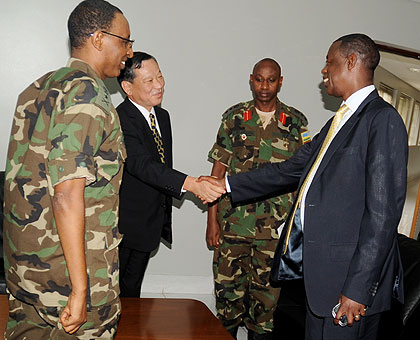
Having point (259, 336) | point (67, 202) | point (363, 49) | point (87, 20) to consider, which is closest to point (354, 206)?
point (363, 49)

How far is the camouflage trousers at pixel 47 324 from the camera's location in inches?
56.2

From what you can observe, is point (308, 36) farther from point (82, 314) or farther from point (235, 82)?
point (82, 314)

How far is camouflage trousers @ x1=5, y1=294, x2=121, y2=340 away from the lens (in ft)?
4.68

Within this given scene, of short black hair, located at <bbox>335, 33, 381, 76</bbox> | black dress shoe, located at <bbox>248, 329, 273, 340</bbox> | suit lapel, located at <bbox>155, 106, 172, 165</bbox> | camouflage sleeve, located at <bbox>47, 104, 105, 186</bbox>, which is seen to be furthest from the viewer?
black dress shoe, located at <bbox>248, 329, 273, 340</bbox>

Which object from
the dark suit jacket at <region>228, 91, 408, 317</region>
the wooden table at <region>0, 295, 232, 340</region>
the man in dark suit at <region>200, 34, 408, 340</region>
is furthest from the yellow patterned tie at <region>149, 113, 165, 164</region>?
the dark suit jacket at <region>228, 91, 408, 317</region>

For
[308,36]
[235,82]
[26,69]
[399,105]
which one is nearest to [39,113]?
[26,69]

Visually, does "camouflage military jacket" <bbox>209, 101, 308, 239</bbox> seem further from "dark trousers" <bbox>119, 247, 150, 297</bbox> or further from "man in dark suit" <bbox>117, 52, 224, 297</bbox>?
"dark trousers" <bbox>119, 247, 150, 297</bbox>

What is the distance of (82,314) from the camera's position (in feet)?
4.58

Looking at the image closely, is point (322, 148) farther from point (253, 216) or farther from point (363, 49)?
point (253, 216)

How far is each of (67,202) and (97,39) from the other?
1.87 feet

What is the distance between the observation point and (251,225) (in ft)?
10.0

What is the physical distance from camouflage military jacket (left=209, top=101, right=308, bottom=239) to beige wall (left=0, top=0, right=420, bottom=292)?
747 millimetres

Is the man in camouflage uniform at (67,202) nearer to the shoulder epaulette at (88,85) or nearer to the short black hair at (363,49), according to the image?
the shoulder epaulette at (88,85)

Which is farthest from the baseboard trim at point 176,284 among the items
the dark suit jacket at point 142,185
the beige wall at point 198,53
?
the dark suit jacket at point 142,185
